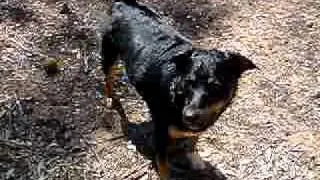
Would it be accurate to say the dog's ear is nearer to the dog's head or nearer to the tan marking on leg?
the dog's head

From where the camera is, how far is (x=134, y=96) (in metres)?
5.41

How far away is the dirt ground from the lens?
4809 mm

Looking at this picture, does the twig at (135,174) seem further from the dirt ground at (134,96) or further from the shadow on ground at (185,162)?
the shadow on ground at (185,162)

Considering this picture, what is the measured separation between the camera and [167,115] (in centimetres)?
428

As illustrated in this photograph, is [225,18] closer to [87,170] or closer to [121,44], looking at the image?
[121,44]

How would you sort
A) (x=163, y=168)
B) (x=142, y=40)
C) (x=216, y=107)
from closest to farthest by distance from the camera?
(x=216, y=107)
(x=163, y=168)
(x=142, y=40)

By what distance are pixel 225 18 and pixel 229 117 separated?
68.5 inches

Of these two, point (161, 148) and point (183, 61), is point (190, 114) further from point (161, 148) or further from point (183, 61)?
point (161, 148)

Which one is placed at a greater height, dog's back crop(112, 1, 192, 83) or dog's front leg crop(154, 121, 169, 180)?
dog's back crop(112, 1, 192, 83)

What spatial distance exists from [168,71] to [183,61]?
0.86ft

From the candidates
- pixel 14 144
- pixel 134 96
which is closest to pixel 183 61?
pixel 134 96

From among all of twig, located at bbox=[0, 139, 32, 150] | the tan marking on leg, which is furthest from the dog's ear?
twig, located at bbox=[0, 139, 32, 150]

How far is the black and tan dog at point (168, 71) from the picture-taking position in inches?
158

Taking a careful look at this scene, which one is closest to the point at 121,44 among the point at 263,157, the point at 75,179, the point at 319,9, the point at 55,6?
the point at 75,179
